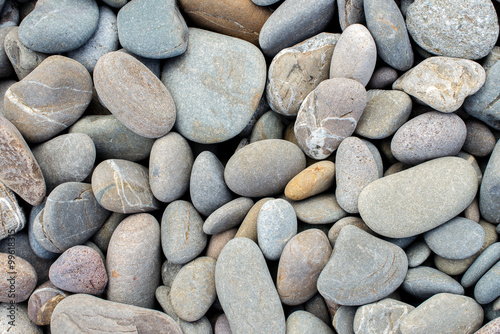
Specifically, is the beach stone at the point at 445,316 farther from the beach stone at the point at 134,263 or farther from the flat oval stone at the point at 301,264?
the beach stone at the point at 134,263

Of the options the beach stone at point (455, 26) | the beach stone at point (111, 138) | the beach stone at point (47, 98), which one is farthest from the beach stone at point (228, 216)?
the beach stone at point (455, 26)

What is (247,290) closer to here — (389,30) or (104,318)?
(104,318)

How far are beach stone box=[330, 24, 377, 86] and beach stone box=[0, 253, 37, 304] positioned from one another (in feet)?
6.24

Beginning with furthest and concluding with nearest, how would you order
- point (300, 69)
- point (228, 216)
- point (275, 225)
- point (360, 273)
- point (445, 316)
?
1. point (300, 69)
2. point (228, 216)
3. point (275, 225)
4. point (360, 273)
5. point (445, 316)

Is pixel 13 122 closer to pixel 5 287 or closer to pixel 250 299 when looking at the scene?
pixel 5 287

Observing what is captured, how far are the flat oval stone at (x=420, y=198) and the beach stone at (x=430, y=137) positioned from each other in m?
0.06

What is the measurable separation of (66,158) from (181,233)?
744 millimetres

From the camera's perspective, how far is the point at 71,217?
176cm

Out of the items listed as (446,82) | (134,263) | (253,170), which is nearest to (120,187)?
(134,263)

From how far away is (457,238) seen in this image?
5.15ft

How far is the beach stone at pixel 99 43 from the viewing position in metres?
1.98

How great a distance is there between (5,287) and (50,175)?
59 centimetres

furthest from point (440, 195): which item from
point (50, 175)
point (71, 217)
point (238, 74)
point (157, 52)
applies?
point (50, 175)

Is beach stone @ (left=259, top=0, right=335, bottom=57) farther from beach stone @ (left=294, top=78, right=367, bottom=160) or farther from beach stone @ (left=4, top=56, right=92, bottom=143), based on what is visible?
beach stone @ (left=4, top=56, right=92, bottom=143)
